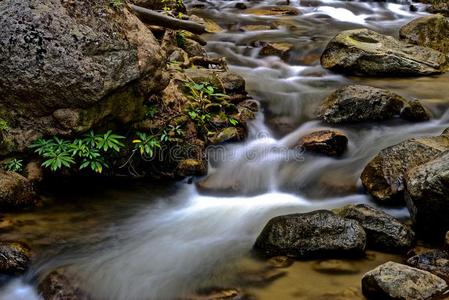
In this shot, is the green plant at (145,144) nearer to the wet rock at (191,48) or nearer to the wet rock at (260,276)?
the wet rock at (260,276)

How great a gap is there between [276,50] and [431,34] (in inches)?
128

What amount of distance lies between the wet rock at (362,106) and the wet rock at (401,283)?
356 cm

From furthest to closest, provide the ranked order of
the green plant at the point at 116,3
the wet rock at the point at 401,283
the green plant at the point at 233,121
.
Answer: the green plant at the point at 233,121 → the green plant at the point at 116,3 → the wet rock at the point at 401,283

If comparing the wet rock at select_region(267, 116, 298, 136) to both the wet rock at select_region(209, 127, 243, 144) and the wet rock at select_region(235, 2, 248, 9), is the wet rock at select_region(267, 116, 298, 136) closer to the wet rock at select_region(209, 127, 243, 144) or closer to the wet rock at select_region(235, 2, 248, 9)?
the wet rock at select_region(209, 127, 243, 144)

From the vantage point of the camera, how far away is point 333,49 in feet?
28.9

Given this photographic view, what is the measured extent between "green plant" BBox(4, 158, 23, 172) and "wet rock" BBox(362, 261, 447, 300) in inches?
144

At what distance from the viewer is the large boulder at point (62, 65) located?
484 cm

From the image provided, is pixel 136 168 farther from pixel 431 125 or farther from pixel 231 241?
pixel 431 125

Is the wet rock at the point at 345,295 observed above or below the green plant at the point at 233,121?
below

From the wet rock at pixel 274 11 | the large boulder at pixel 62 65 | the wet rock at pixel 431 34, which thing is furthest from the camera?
the wet rock at pixel 274 11

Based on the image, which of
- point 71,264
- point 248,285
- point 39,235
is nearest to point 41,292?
point 71,264

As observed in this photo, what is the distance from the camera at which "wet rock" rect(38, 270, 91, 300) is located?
3703 millimetres

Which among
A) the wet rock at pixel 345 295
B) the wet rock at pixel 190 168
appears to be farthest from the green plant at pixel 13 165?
the wet rock at pixel 345 295

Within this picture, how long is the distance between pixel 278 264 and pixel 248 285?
0.36 metres
